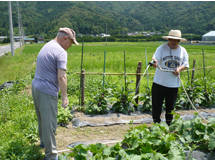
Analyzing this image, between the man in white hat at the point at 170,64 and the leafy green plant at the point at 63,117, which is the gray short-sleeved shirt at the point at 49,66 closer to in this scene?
the leafy green plant at the point at 63,117

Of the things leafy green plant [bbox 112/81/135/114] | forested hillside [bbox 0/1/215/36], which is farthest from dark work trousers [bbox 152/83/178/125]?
forested hillside [bbox 0/1/215/36]

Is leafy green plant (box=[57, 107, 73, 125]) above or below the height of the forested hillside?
below

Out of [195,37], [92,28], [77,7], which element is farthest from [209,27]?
[77,7]

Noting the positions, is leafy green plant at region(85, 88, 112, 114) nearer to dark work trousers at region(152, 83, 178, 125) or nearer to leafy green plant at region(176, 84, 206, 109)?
dark work trousers at region(152, 83, 178, 125)

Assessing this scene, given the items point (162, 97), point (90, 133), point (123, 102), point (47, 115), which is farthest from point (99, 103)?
point (47, 115)

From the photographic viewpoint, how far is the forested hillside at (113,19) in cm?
8838

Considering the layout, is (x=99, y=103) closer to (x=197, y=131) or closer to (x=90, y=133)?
(x=90, y=133)

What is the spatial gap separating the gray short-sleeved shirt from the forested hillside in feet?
276

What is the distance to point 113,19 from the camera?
116562mm

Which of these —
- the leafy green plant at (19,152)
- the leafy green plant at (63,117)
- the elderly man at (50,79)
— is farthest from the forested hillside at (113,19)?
the elderly man at (50,79)

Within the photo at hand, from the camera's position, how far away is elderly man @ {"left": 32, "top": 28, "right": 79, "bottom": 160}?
95.5 inches

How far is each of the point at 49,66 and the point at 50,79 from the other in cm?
16

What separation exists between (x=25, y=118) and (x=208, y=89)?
4177 mm

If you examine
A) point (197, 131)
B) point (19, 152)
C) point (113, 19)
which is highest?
point (113, 19)
